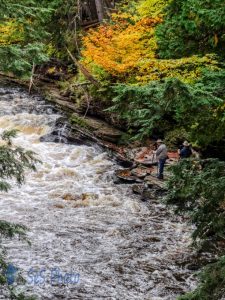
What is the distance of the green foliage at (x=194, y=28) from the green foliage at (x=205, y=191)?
3875 mm

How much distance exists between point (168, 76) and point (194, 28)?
168cm

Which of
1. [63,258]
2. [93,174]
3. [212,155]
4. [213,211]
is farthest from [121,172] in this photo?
[213,211]

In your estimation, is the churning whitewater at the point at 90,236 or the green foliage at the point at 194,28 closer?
the churning whitewater at the point at 90,236

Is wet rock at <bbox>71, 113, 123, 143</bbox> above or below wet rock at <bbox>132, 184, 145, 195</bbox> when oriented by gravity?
above

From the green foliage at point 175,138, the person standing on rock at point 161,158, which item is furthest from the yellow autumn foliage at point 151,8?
the person standing on rock at point 161,158

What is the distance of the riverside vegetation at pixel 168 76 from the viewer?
20.1ft

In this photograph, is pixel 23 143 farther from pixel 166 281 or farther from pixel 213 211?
pixel 213 211

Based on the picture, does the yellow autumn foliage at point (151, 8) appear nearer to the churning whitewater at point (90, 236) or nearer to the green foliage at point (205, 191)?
the churning whitewater at point (90, 236)

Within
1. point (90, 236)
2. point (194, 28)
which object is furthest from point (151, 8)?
point (90, 236)

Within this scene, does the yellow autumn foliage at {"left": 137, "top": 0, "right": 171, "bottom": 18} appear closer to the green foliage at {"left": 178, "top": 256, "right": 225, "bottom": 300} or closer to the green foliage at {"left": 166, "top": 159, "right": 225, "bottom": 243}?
the green foliage at {"left": 166, "top": 159, "right": 225, "bottom": 243}

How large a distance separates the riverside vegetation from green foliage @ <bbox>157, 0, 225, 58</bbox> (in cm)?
3

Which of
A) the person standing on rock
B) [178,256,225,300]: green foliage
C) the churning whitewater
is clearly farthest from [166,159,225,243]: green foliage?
the person standing on rock

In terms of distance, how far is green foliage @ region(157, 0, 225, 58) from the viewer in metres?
10.2

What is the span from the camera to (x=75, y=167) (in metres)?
17.3
